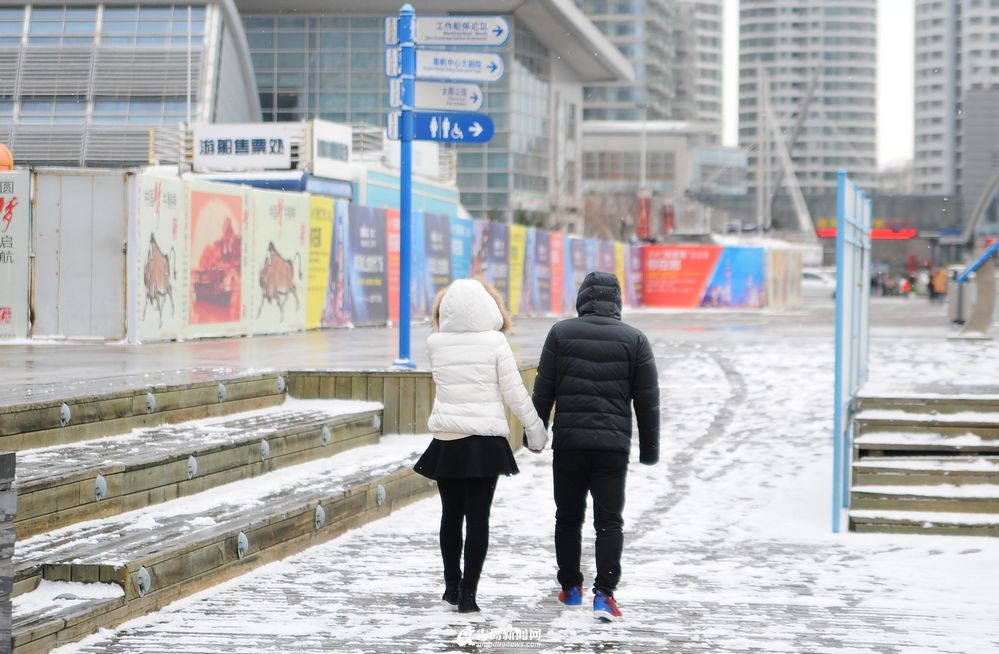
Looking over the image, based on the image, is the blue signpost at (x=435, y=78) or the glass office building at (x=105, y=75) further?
the glass office building at (x=105, y=75)

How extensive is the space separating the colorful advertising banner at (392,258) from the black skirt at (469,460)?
62.1 ft

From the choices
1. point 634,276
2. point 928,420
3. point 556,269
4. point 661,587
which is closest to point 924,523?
point 928,420

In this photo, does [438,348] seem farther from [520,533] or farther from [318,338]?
[318,338]

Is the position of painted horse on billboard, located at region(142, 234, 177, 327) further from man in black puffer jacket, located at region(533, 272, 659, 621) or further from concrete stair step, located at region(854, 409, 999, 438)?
man in black puffer jacket, located at region(533, 272, 659, 621)

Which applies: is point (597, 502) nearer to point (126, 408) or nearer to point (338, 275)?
point (126, 408)

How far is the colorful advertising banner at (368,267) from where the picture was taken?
81.0ft

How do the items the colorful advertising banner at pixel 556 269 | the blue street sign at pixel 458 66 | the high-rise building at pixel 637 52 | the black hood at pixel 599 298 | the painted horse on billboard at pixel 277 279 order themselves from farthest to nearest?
the high-rise building at pixel 637 52 → the colorful advertising banner at pixel 556 269 → the painted horse on billboard at pixel 277 279 → the blue street sign at pixel 458 66 → the black hood at pixel 599 298

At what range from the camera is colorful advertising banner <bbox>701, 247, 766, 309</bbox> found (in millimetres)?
45938

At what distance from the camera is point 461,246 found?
30.8m

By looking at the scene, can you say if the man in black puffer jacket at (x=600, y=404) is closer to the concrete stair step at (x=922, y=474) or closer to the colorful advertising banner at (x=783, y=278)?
the concrete stair step at (x=922, y=474)

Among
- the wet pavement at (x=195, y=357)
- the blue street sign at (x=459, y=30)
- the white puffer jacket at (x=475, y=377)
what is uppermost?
the blue street sign at (x=459, y=30)

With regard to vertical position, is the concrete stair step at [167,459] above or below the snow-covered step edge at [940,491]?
above

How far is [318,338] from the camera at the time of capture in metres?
19.6

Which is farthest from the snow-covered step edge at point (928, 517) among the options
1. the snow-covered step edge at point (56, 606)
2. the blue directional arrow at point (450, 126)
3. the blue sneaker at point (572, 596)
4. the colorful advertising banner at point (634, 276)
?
the colorful advertising banner at point (634, 276)
